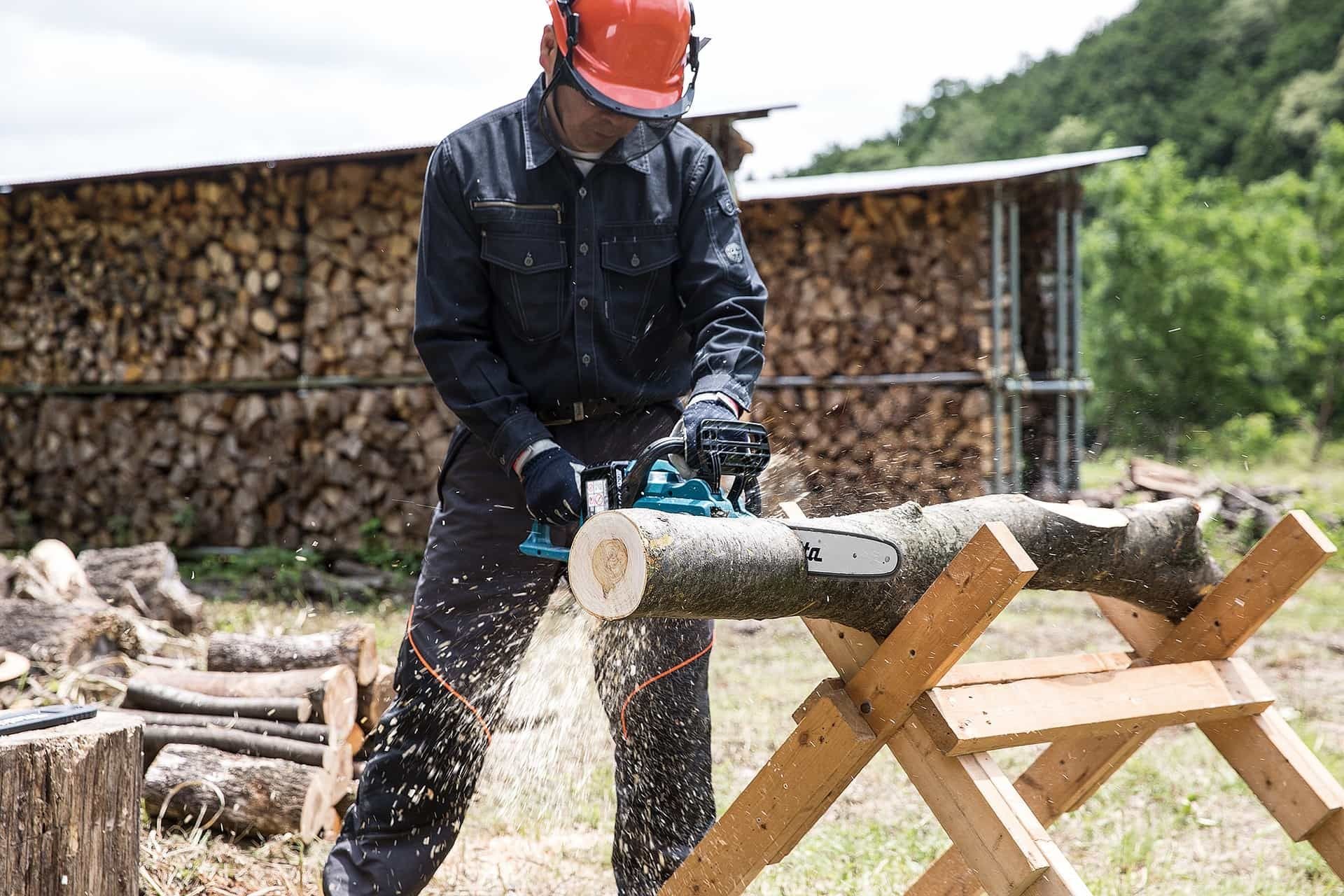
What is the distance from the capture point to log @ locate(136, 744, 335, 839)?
117 inches

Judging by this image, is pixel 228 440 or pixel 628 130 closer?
pixel 628 130

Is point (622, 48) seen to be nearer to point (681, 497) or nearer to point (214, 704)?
point (681, 497)

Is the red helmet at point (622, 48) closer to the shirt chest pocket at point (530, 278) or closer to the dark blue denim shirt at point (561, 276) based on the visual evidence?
the dark blue denim shirt at point (561, 276)

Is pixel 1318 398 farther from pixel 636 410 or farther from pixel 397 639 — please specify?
pixel 636 410

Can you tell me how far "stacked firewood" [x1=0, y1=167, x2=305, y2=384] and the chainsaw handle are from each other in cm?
592

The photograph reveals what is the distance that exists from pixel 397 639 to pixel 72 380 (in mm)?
4152

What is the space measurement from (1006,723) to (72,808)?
1619 millimetres

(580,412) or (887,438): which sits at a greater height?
(580,412)

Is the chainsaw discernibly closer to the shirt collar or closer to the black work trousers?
the black work trousers

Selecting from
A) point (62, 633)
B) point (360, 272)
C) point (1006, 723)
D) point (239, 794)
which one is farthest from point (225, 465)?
point (1006, 723)

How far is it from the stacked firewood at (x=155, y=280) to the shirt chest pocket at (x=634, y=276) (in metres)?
5.44

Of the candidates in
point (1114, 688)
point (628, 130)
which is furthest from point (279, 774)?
point (1114, 688)

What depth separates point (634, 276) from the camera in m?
2.45

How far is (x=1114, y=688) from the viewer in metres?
2.03
